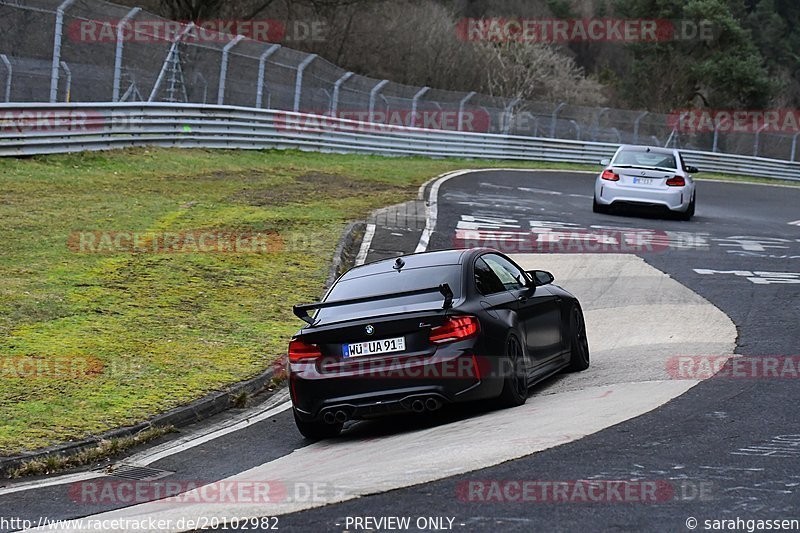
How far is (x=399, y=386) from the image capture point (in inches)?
342

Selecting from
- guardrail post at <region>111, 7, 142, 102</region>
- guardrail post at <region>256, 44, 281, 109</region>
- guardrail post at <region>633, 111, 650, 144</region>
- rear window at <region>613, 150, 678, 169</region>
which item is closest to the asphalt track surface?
rear window at <region>613, 150, 678, 169</region>

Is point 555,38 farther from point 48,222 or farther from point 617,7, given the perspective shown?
point 48,222

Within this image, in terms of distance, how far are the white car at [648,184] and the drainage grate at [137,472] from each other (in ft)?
57.6

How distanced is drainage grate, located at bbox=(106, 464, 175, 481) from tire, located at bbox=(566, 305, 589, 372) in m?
4.17

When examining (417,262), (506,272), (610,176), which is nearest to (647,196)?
(610,176)

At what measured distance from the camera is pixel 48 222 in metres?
18.2

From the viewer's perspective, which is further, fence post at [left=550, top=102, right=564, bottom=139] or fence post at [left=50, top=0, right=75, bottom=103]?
fence post at [left=550, top=102, right=564, bottom=139]

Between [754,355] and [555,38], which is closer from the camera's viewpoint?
[754,355]

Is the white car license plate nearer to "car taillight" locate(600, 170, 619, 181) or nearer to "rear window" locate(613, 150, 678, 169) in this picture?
"car taillight" locate(600, 170, 619, 181)

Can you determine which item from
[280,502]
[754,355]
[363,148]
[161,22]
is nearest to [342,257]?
[754,355]

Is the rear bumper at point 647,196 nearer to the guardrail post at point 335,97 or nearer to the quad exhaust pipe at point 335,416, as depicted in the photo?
the guardrail post at point 335,97

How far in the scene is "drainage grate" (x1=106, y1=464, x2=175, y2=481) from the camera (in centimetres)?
834

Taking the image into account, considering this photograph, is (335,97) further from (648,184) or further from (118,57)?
(648,184)

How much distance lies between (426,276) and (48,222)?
34.3ft
